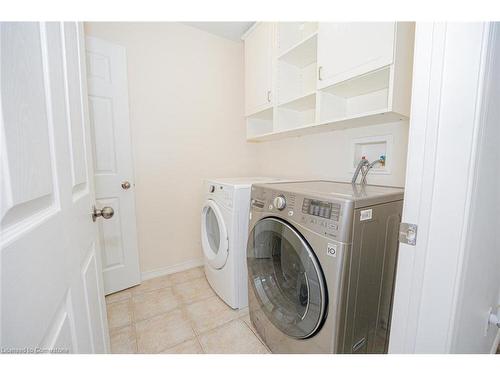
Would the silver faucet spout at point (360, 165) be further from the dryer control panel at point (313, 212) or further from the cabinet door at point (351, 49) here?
the dryer control panel at point (313, 212)

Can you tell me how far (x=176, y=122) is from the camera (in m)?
1.93

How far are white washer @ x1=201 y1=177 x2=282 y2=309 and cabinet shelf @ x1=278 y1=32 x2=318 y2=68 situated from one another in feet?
3.37

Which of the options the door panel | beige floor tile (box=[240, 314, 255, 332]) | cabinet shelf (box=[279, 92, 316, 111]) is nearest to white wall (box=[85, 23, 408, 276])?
cabinet shelf (box=[279, 92, 316, 111])

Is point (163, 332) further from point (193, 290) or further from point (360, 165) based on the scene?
point (360, 165)

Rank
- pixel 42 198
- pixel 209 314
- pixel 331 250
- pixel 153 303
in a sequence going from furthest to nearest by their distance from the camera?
pixel 153 303 < pixel 209 314 < pixel 331 250 < pixel 42 198

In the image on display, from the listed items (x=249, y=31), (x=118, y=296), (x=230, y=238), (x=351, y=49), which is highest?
(x=249, y=31)

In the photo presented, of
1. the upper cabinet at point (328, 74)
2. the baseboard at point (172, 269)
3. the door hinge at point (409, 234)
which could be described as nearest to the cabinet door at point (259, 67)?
the upper cabinet at point (328, 74)

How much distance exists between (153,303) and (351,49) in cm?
218

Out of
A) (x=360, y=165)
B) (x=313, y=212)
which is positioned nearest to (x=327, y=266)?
(x=313, y=212)

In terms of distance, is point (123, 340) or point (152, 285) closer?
point (123, 340)

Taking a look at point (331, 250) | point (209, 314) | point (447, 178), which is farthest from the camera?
point (209, 314)

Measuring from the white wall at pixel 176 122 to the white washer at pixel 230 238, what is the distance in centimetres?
51

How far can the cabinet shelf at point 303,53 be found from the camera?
56.1 inches

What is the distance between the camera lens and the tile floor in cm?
123
